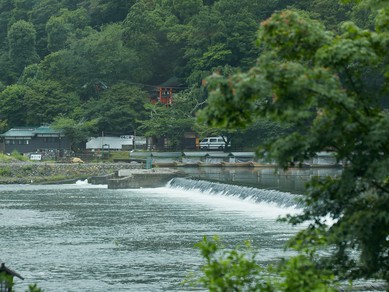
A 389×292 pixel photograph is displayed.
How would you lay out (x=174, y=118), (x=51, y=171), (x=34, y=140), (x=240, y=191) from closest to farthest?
(x=240, y=191), (x=51, y=171), (x=174, y=118), (x=34, y=140)

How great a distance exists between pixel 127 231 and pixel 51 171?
28.6 metres

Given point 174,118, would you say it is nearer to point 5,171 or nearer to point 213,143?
point 213,143

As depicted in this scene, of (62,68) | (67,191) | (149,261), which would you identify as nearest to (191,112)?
(62,68)

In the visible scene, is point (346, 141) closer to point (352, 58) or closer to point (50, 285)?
point (352, 58)

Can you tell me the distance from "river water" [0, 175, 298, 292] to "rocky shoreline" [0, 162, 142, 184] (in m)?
6.55

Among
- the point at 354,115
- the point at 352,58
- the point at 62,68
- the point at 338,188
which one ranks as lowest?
the point at 338,188

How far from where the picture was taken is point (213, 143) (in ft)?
225

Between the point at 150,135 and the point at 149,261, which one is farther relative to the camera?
the point at 150,135

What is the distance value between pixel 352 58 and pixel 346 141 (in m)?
1.06

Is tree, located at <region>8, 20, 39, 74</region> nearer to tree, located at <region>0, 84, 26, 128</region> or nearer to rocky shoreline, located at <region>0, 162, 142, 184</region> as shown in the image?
tree, located at <region>0, 84, 26, 128</region>

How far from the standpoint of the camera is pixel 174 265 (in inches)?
886

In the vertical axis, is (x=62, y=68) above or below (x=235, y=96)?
above

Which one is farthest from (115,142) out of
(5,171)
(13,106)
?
(5,171)

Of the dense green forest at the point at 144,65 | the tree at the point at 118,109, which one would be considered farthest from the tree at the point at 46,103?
the tree at the point at 118,109
